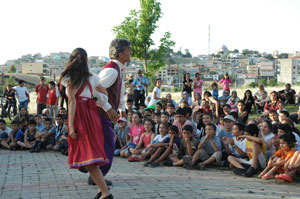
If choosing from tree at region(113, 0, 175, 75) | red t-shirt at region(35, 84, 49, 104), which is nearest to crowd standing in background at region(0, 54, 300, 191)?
red t-shirt at region(35, 84, 49, 104)

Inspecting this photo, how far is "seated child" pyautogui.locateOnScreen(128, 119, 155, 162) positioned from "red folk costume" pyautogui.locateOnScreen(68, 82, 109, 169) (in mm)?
3782

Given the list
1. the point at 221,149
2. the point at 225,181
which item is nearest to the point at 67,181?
the point at 225,181

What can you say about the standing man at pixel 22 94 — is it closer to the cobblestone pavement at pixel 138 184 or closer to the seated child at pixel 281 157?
the cobblestone pavement at pixel 138 184

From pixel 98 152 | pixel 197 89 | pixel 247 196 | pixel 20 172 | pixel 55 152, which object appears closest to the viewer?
pixel 98 152

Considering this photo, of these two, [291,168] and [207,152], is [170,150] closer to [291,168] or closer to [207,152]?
[207,152]

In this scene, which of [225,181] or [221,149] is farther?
[221,149]

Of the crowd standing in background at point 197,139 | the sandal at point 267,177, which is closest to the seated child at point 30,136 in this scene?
the crowd standing in background at point 197,139

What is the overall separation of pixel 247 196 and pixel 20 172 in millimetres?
4146

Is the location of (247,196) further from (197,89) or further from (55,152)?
(197,89)

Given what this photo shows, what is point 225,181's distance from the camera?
235 inches

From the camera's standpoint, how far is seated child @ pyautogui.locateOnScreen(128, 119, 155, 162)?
816 centimetres

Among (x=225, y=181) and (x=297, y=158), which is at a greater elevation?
(x=297, y=158)

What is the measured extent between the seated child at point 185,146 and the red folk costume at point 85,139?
10.6 ft

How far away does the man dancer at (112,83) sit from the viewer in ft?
15.5
